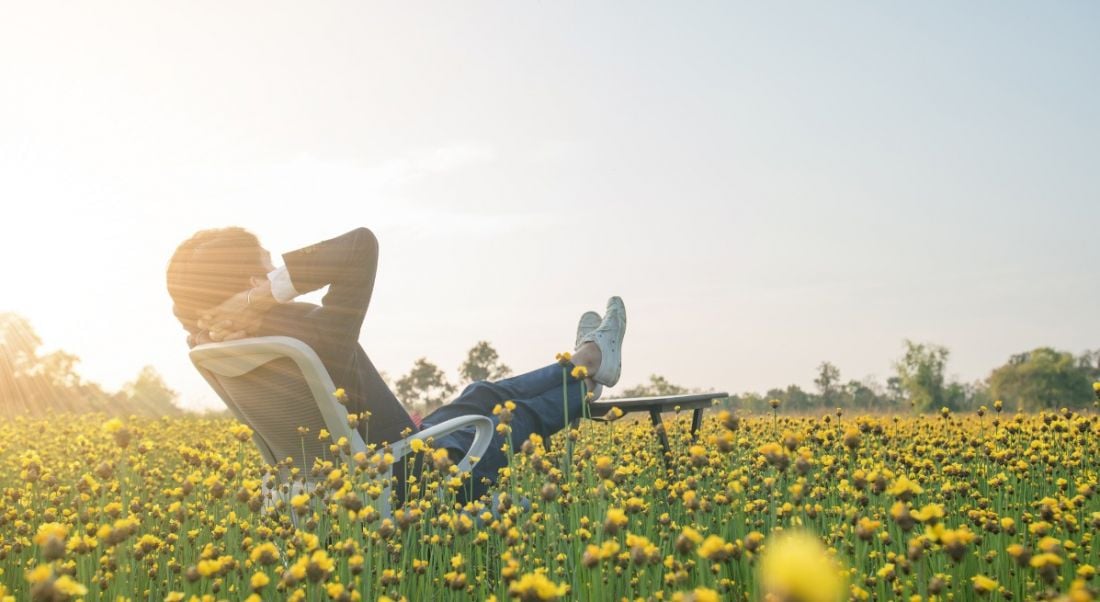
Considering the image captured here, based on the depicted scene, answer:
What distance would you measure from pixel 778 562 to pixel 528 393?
4524mm

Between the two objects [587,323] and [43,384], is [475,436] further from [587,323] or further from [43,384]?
[43,384]

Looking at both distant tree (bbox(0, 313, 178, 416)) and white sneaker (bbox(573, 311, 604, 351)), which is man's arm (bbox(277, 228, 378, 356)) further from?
distant tree (bbox(0, 313, 178, 416))

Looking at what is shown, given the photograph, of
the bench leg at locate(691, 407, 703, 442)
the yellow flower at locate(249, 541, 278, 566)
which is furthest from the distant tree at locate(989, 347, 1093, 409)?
the yellow flower at locate(249, 541, 278, 566)

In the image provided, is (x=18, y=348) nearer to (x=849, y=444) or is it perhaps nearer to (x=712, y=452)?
(x=712, y=452)

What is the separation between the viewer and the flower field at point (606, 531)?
79.8 inches

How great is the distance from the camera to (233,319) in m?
4.11

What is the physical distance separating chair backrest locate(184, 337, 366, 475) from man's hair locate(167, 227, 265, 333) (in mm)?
376

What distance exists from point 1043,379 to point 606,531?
60.3 m

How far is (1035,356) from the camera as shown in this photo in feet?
185

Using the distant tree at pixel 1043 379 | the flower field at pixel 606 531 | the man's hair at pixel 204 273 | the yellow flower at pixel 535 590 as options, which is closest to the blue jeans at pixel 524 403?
the flower field at pixel 606 531

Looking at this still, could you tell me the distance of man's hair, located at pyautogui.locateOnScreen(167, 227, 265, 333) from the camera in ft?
13.9

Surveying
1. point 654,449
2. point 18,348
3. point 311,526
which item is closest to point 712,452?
point 654,449

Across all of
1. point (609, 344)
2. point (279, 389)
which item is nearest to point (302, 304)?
point (279, 389)

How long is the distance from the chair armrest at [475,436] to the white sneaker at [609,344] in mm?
1239
